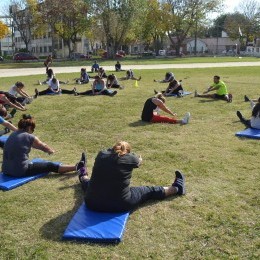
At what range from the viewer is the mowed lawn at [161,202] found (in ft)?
14.7

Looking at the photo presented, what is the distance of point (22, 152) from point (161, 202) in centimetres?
258

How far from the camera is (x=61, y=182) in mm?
6656

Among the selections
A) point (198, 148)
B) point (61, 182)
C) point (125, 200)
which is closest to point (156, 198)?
point (125, 200)

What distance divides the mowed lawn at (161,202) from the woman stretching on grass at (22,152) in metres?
0.30

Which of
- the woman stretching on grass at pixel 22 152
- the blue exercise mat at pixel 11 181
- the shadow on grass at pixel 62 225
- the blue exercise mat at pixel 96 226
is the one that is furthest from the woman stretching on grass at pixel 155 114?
the blue exercise mat at pixel 96 226

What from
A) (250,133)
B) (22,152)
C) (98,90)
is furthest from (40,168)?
(98,90)

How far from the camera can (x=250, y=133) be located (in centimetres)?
952

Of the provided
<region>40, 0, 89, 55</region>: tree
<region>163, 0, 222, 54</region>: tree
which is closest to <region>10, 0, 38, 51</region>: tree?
<region>40, 0, 89, 55</region>: tree

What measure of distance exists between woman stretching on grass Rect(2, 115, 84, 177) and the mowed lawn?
11.9 inches

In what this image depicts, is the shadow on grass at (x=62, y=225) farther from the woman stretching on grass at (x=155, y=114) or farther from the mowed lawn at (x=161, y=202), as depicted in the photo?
the woman stretching on grass at (x=155, y=114)

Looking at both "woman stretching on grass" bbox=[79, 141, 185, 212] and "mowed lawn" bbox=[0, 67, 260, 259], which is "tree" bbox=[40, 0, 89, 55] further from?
"woman stretching on grass" bbox=[79, 141, 185, 212]

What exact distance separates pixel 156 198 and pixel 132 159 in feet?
3.10

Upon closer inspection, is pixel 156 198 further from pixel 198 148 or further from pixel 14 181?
pixel 198 148

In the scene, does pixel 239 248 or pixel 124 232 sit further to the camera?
pixel 124 232
